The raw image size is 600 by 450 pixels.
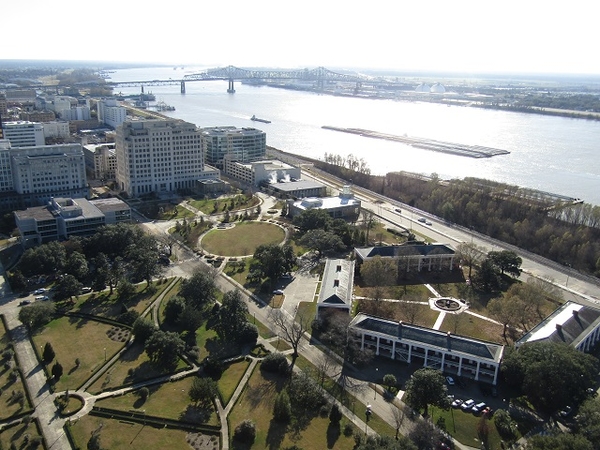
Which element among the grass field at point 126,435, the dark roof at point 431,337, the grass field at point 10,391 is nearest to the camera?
the grass field at point 126,435

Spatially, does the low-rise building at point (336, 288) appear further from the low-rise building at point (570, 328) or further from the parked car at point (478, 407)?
the low-rise building at point (570, 328)

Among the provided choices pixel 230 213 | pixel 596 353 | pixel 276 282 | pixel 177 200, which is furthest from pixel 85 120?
pixel 596 353

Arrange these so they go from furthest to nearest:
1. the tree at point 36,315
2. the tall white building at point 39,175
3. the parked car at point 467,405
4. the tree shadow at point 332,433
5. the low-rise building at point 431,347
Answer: the tall white building at point 39,175, the tree at point 36,315, the low-rise building at point 431,347, the parked car at point 467,405, the tree shadow at point 332,433

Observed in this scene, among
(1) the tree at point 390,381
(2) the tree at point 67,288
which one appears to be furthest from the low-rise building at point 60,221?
(1) the tree at point 390,381

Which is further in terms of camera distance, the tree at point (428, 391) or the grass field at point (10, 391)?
the tree at point (428, 391)

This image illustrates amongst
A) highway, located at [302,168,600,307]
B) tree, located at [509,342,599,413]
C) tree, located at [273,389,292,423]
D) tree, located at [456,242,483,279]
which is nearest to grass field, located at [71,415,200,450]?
tree, located at [273,389,292,423]

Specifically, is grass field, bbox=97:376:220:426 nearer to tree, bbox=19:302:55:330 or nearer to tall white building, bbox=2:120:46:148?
tree, bbox=19:302:55:330
